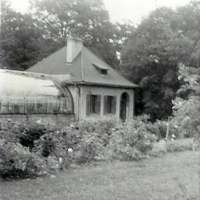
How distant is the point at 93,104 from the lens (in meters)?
29.5

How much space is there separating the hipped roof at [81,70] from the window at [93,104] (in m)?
1.28

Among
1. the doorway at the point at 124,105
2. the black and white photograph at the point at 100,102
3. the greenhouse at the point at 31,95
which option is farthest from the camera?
the doorway at the point at 124,105

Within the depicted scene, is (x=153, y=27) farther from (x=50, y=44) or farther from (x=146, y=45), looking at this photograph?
(x=50, y=44)

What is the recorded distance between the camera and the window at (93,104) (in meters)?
28.8

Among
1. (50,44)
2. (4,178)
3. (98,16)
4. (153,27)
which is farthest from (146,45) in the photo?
(4,178)

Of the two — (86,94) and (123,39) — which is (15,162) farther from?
(123,39)

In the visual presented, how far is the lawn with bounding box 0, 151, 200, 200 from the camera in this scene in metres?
7.56

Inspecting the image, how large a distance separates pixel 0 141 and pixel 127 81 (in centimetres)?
2272

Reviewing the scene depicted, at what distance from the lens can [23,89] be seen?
24.5m

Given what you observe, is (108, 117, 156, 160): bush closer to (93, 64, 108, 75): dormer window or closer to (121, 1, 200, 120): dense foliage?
(93, 64, 108, 75): dormer window

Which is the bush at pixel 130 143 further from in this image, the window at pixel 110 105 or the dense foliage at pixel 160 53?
the dense foliage at pixel 160 53

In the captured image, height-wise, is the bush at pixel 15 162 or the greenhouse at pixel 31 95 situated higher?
the greenhouse at pixel 31 95

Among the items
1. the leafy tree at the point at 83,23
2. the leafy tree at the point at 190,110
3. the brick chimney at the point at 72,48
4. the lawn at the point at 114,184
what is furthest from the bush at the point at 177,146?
the leafy tree at the point at 83,23

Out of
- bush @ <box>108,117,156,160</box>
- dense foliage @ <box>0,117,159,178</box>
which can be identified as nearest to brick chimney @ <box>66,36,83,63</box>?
dense foliage @ <box>0,117,159,178</box>
